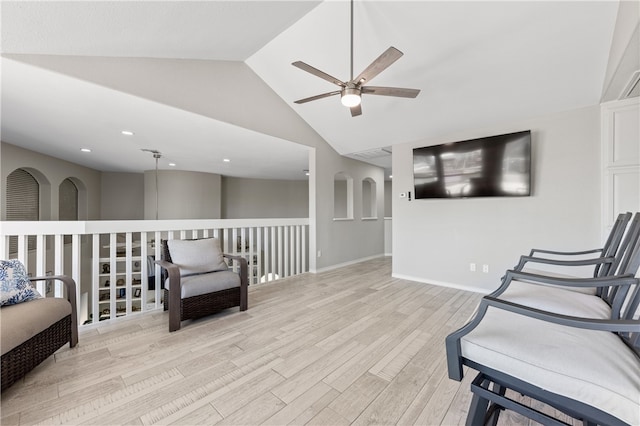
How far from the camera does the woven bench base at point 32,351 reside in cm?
142

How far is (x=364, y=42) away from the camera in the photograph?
2.74 metres

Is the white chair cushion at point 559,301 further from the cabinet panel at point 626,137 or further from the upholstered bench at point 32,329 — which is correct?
the upholstered bench at point 32,329

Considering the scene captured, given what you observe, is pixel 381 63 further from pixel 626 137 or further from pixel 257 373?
pixel 626 137

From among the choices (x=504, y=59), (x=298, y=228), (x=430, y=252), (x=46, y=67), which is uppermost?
(x=504, y=59)

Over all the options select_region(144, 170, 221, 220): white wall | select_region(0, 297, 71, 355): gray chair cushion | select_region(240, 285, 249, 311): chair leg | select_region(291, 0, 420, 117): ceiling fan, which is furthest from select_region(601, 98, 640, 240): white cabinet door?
select_region(144, 170, 221, 220): white wall

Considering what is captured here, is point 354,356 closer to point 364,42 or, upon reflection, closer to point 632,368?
point 632,368

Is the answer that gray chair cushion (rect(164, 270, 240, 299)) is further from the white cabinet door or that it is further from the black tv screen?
the white cabinet door

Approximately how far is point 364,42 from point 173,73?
2.22 meters

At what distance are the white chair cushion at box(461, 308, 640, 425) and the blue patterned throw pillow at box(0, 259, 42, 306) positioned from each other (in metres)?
2.76

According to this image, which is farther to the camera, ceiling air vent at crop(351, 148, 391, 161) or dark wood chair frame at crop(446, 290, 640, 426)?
ceiling air vent at crop(351, 148, 391, 161)

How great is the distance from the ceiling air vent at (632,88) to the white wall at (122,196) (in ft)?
31.3

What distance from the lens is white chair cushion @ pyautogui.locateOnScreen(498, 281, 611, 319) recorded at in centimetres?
134

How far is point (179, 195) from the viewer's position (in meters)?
7.09

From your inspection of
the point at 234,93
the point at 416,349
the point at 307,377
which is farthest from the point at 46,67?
the point at 416,349
